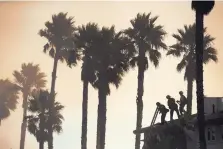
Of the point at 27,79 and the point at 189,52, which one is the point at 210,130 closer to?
the point at 189,52

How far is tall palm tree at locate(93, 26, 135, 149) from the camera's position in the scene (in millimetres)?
33188

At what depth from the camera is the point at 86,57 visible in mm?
35062

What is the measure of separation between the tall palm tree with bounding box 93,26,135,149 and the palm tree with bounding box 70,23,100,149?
0.43 metres

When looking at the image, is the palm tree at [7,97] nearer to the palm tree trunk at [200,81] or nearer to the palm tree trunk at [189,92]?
the palm tree trunk at [189,92]

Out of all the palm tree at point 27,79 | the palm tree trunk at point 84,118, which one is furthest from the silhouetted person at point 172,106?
the palm tree at point 27,79

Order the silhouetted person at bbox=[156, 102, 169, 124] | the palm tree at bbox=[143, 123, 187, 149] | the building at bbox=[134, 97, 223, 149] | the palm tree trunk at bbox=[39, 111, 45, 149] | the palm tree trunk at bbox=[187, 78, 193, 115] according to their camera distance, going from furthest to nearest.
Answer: the palm tree trunk at bbox=[39, 111, 45, 149] < the palm tree trunk at bbox=[187, 78, 193, 115] < the silhouetted person at bbox=[156, 102, 169, 124] < the palm tree at bbox=[143, 123, 187, 149] < the building at bbox=[134, 97, 223, 149]

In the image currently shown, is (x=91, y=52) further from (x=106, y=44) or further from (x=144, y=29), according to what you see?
(x=144, y=29)

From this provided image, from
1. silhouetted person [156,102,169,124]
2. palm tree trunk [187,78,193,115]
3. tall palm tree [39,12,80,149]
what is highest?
tall palm tree [39,12,80,149]

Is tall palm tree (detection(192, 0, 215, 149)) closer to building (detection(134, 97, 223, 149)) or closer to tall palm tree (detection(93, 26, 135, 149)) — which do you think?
building (detection(134, 97, 223, 149))

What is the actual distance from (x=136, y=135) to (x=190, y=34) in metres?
12.7

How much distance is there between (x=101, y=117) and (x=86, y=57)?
19.0 ft

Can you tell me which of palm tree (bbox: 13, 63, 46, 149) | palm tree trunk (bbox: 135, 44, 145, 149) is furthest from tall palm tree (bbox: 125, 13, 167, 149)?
palm tree (bbox: 13, 63, 46, 149)

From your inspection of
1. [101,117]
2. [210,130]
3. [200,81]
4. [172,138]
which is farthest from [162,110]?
[101,117]

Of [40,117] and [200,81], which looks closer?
[200,81]
